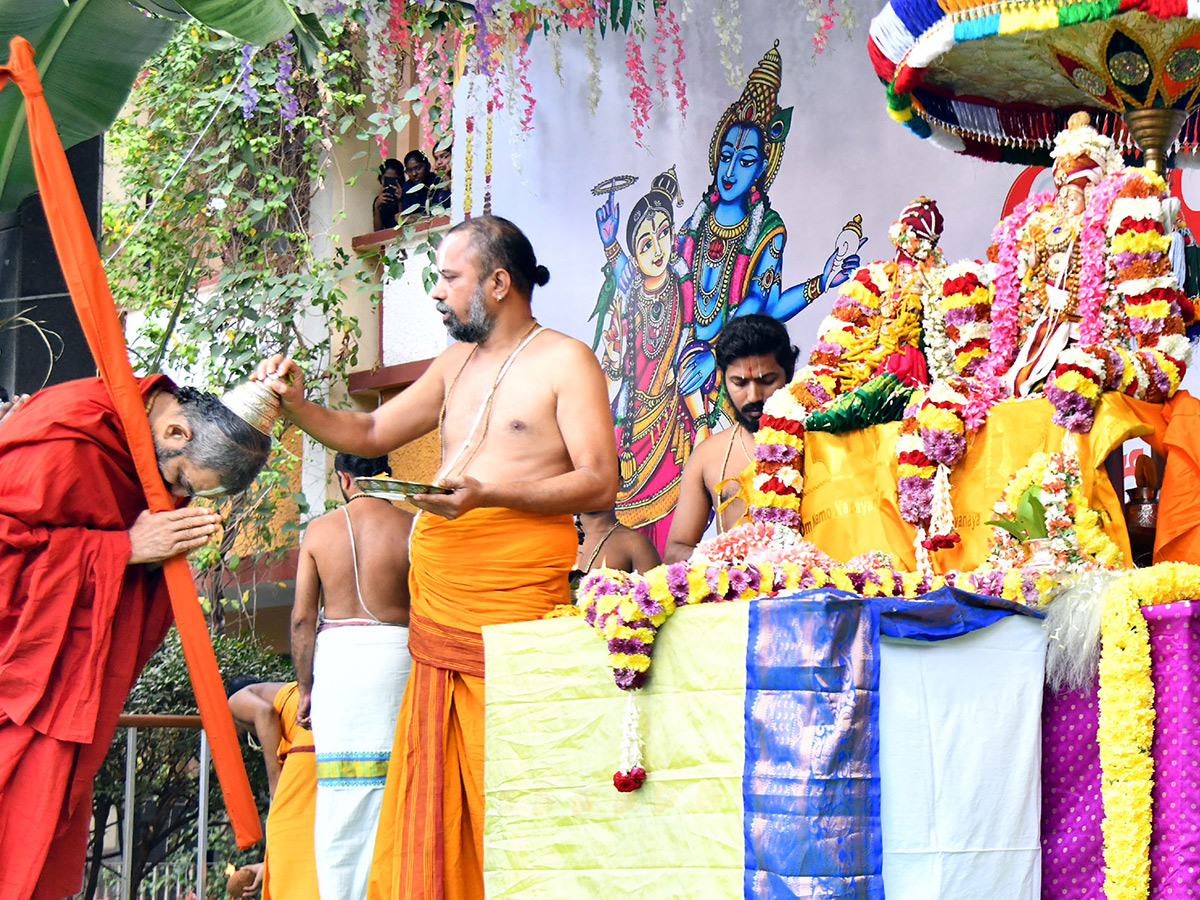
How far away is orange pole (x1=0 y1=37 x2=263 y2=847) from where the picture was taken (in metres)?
3.31

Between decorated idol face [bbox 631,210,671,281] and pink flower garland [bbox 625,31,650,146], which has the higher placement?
pink flower garland [bbox 625,31,650,146]

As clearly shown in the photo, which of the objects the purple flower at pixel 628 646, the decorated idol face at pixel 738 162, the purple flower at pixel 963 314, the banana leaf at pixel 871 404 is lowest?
the purple flower at pixel 628 646

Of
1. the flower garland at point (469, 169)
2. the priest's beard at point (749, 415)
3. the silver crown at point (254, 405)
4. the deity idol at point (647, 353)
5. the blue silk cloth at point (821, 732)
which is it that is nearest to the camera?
the blue silk cloth at point (821, 732)

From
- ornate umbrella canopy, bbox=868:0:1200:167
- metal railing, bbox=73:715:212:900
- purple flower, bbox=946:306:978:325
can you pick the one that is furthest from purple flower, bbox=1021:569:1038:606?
metal railing, bbox=73:715:212:900

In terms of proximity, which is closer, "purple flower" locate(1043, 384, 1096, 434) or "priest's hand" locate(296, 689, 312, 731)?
"purple flower" locate(1043, 384, 1096, 434)

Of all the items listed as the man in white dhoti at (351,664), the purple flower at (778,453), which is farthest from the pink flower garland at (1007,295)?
the man in white dhoti at (351,664)

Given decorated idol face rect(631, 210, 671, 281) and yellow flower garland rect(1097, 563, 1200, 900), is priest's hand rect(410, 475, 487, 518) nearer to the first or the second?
yellow flower garland rect(1097, 563, 1200, 900)

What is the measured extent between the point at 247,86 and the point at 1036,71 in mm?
4295

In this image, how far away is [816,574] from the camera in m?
3.05

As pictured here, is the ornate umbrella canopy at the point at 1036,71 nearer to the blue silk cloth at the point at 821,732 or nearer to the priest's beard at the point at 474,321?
the priest's beard at the point at 474,321

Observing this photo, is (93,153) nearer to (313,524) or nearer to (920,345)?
(313,524)

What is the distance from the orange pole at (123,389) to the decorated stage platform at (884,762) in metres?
0.97

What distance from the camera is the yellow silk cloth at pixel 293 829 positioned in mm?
4965

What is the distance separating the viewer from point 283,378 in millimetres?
3754
